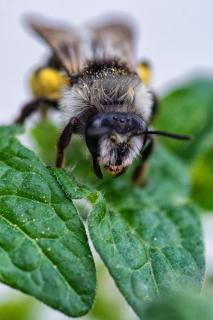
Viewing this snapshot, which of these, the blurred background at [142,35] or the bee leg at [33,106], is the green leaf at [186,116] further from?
the blurred background at [142,35]

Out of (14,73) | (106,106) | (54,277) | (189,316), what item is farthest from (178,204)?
(14,73)

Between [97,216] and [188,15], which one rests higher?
[97,216]

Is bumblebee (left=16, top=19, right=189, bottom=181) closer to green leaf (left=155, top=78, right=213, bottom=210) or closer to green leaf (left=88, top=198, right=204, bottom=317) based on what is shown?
green leaf (left=88, top=198, right=204, bottom=317)

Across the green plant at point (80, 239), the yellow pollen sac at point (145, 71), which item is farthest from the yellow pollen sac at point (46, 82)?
the green plant at point (80, 239)

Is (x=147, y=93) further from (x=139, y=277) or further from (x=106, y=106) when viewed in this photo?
(x=139, y=277)

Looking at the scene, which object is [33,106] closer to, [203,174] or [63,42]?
[63,42]

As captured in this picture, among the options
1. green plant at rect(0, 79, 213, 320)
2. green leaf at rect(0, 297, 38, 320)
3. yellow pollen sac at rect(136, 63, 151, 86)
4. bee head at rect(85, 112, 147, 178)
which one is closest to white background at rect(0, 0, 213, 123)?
yellow pollen sac at rect(136, 63, 151, 86)

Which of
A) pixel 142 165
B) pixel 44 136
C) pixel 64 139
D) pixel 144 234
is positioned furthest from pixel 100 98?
pixel 44 136
